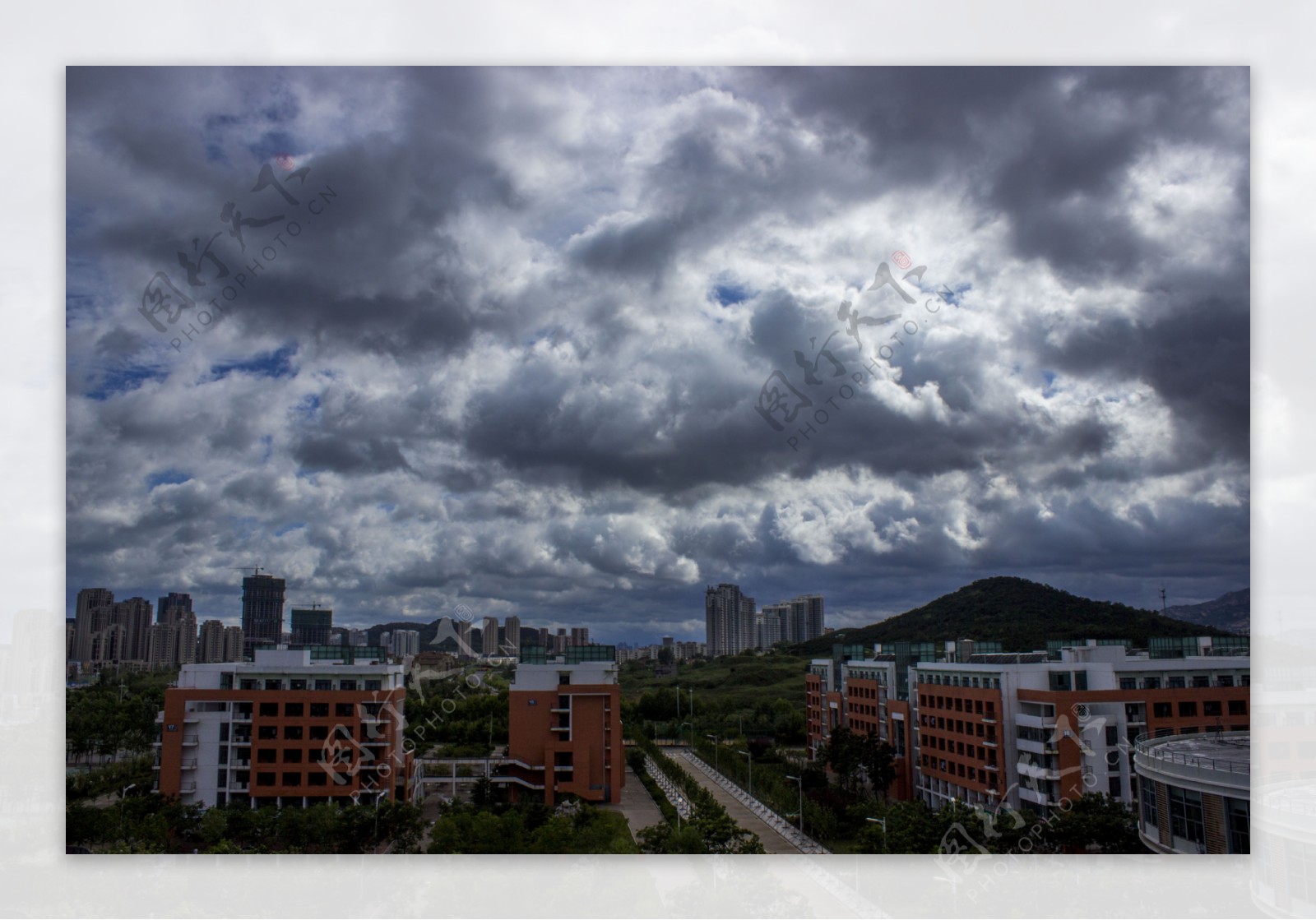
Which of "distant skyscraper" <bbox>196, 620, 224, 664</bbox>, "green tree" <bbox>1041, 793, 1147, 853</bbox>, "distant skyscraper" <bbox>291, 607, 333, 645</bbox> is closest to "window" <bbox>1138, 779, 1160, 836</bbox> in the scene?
"green tree" <bbox>1041, 793, 1147, 853</bbox>

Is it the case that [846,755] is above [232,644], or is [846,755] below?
below

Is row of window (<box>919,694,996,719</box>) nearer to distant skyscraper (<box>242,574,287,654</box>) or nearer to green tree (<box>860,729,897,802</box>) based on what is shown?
green tree (<box>860,729,897,802</box>)

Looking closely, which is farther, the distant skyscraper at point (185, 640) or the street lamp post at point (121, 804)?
the distant skyscraper at point (185, 640)

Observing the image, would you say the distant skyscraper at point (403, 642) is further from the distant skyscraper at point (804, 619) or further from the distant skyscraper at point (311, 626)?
the distant skyscraper at point (804, 619)

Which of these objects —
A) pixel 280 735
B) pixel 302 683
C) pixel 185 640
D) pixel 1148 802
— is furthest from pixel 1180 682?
pixel 185 640

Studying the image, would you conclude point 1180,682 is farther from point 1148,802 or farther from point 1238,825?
point 1238,825

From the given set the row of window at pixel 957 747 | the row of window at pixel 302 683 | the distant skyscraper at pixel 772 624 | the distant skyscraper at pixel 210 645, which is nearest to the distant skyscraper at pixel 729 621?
the distant skyscraper at pixel 772 624
